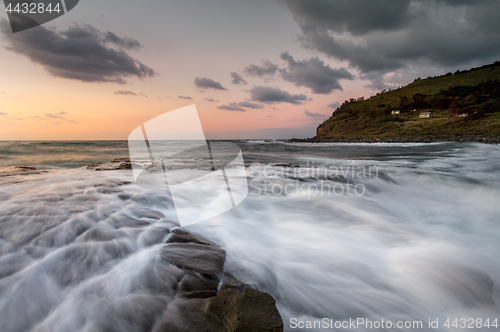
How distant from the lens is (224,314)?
1377 mm

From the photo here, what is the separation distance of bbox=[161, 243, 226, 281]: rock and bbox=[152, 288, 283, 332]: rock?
0.96ft

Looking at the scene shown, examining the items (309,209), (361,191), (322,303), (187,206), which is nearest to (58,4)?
(187,206)

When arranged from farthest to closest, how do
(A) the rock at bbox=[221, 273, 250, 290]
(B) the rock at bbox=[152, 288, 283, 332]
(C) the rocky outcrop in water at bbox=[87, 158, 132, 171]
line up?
(C) the rocky outcrop in water at bbox=[87, 158, 132, 171]
(A) the rock at bbox=[221, 273, 250, 290]
(B) the rock at bbox=[152, 288, 283, 332]

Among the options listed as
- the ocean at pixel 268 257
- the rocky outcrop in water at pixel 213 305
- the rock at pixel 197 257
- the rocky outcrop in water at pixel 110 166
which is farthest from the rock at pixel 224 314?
the rocky outcrop in water at pixel 110 166

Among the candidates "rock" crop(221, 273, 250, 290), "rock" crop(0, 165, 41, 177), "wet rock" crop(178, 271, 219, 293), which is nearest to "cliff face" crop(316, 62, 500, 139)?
"rock" crop(221, 273, 250, 290)

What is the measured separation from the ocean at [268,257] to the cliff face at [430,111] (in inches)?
1223

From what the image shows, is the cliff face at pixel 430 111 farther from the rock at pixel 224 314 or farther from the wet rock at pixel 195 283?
the wet rock at pixel 195 283

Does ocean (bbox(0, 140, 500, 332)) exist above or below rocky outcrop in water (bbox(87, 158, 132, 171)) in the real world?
below

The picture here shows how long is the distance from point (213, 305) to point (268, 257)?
115 centimetres

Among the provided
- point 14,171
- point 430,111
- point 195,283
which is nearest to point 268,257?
point 195,283

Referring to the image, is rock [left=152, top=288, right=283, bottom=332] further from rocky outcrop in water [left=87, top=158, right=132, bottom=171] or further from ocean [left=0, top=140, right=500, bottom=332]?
rocky outcrop in water [left=87, top=158, right=132, bottom=171]

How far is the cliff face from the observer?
29.0 meters

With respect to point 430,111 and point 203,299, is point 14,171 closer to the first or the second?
point 203,299

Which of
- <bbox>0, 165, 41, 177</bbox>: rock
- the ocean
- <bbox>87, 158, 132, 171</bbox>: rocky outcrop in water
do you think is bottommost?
the ocean
